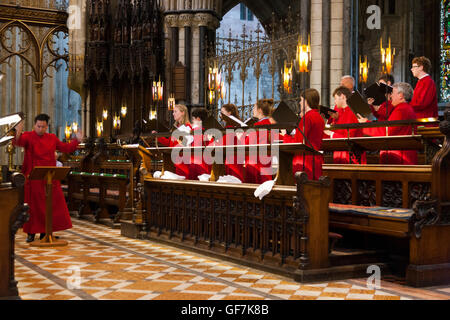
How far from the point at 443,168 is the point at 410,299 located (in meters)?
1.38

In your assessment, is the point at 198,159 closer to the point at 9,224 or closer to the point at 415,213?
the point at 415,213

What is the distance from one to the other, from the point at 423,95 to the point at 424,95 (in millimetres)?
12

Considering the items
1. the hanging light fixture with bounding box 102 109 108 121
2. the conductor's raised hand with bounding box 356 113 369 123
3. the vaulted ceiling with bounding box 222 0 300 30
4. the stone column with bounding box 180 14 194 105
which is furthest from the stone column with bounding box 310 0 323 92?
the vaulted ceiling with bounding box 222 0 300 30

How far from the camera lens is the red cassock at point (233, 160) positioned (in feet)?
24.2

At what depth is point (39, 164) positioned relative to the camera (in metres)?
8.43

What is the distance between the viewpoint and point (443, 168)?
5496 millimetres

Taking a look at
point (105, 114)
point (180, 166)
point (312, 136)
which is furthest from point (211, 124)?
point (105, 114)

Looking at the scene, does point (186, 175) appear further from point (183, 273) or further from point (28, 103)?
point (28, 103)

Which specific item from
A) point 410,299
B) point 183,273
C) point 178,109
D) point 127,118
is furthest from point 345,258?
point 127,118

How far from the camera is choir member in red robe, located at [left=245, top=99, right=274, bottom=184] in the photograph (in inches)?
273

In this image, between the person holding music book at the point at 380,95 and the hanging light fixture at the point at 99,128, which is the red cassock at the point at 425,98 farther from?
the hanging light fixture at the point at 99,128

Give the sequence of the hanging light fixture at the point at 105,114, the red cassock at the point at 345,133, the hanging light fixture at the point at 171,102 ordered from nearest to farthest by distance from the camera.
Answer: the red cassock at the point at 345,133, the hanging light fixture at the point at 171,102, the hanging light fixture at the point at 105,114

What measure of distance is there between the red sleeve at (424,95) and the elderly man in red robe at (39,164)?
4.65 metres

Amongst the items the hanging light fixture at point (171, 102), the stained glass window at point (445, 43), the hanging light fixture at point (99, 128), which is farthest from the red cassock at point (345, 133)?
the hanging light fixture at point (99, 128)
